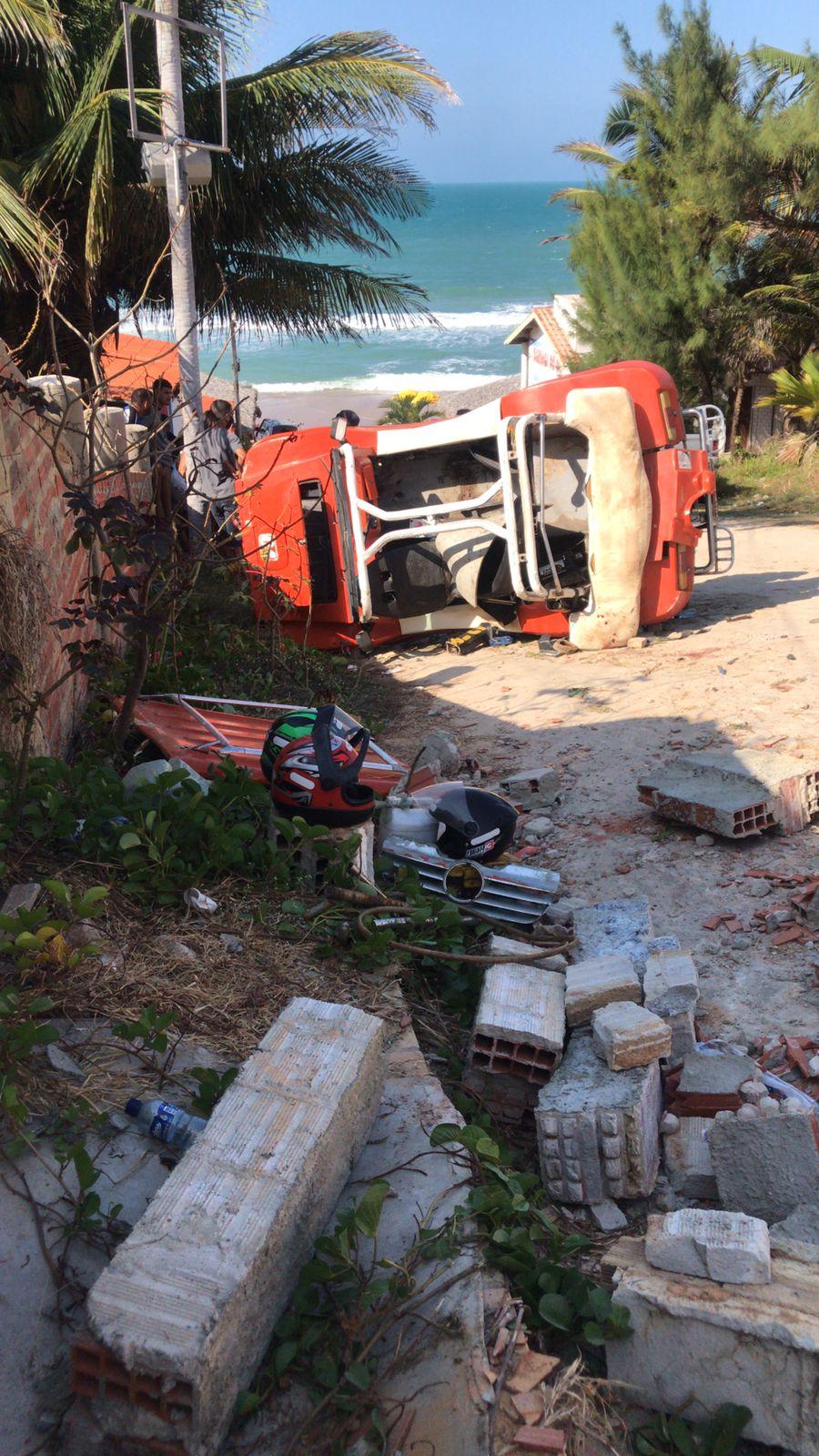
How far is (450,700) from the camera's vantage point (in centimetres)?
798

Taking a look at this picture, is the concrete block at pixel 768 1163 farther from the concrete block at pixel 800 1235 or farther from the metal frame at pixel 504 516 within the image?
the metal frame at pixel 504 516

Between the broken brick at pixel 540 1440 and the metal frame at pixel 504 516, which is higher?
the metal frame at pixel 504 516

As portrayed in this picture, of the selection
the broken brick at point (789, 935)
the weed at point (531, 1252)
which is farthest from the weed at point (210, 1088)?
the broken brick at point (789, 935)

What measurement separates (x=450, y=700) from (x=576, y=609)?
1.54 metres

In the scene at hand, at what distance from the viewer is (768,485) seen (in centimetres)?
1838

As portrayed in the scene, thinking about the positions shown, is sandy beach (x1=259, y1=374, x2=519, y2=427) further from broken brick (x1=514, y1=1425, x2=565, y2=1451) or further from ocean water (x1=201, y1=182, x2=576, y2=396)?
broken brick (x1=514, y1=1425, x2=565, y2=1451)

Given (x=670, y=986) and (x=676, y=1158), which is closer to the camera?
(x=676, y=1158)

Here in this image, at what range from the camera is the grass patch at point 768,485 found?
16.7 m

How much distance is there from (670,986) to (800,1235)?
1.06m

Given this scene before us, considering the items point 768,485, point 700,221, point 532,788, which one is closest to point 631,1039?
point 532,788

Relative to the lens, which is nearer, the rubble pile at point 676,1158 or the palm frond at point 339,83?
the rubble pile at point 676,1158

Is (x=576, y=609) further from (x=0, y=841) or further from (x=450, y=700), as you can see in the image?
(x=0, y=841)

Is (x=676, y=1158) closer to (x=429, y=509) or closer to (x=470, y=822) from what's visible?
(x=470, y=822)

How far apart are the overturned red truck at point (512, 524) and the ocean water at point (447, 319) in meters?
5.86
